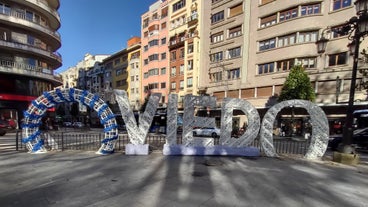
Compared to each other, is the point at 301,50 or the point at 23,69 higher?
the point at 301,50

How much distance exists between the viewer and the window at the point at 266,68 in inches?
967

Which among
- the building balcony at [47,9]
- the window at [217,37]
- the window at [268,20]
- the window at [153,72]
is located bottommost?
the window at [153,72]

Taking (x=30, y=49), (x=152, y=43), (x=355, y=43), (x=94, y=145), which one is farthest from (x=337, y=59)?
(x=30, y=49)

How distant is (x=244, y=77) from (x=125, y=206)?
84.1ft

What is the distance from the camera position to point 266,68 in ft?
82.5

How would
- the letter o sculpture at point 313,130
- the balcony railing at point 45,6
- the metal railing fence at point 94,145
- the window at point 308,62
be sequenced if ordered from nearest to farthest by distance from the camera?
1. the letter o sculpture at point 313,130
2. the metal railing fence at point 94,145
3. the window at point 308,62
4. the balcony railing at point 45,6

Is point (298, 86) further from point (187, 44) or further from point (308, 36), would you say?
point (187, 44)

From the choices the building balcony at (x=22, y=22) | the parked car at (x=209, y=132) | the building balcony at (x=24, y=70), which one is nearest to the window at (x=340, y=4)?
the parked car at (x=209, y=132)

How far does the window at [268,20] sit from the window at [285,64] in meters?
5.47

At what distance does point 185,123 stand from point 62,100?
20.1ft

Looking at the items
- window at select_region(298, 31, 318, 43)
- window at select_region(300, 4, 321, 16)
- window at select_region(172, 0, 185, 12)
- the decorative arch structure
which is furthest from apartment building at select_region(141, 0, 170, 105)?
the decorative arch structure

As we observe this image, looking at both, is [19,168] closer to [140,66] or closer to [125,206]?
[125,206]

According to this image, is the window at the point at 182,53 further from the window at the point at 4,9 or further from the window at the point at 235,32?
the window at the point at 4,9

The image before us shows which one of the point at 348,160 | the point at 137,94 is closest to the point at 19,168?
the point at 348,160
